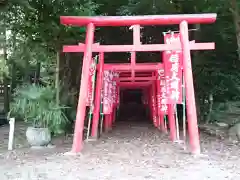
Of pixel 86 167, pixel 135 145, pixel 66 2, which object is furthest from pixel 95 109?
pixel 86 167

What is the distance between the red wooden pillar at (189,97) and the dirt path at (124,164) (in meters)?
0.30

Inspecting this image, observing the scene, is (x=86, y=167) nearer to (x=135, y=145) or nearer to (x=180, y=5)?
(x=135, y=145)

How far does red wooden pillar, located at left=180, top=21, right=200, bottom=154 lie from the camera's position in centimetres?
630

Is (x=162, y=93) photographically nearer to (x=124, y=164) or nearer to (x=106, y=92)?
(x=106, y=92)

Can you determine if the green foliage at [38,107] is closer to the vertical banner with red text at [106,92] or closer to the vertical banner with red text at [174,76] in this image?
the vertical banner with red text at [106,92]

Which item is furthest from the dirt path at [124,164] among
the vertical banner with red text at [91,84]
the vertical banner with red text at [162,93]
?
the vertical banner with red text at [162,93]

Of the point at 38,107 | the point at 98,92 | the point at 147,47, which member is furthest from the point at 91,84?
the point at 147,47

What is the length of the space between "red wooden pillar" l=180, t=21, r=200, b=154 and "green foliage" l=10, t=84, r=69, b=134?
12.0 ft

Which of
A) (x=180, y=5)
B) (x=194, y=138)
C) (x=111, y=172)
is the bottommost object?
(x=111, y=172)

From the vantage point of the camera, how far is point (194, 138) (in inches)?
248

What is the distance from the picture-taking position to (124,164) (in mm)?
5527

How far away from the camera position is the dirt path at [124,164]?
4.79m

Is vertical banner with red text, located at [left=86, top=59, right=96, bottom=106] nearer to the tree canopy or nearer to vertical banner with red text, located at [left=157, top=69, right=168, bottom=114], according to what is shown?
the tree canopy

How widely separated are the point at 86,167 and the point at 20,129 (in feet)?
21.1
